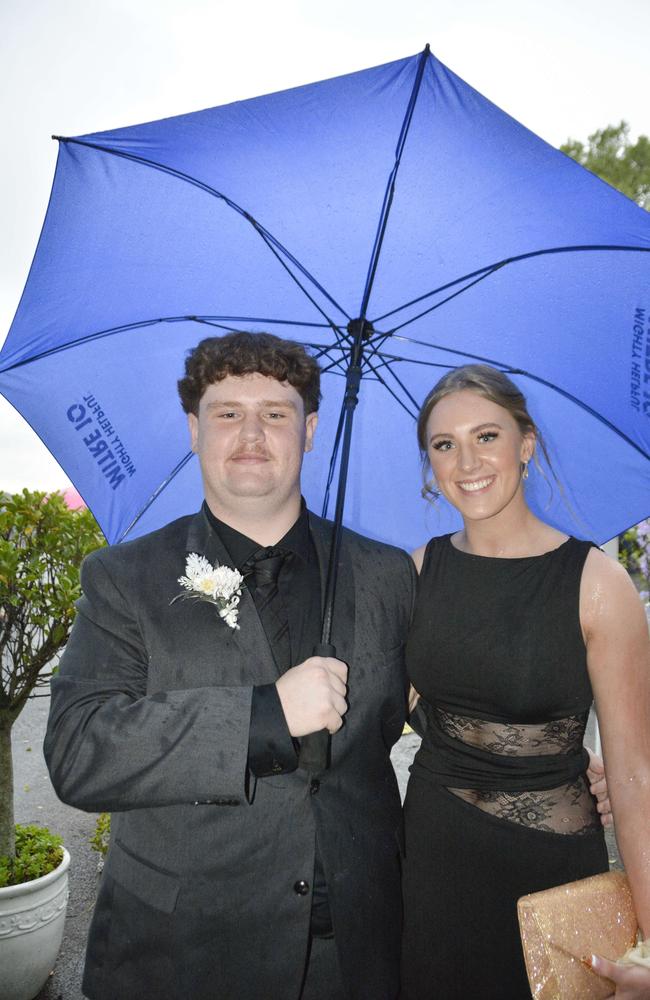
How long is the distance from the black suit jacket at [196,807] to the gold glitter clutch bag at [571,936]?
1.42 ft

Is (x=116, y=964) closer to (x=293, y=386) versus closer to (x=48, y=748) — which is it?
(x=48, y=748)

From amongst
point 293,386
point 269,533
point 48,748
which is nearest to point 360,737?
point 269,533

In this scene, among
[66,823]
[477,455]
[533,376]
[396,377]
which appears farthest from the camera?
[66,823]

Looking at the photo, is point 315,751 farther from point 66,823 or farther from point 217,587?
point 66,823

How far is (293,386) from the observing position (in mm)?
2506

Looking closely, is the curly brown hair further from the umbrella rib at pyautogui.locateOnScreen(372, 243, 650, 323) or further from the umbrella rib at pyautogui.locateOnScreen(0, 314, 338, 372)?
the umbrella rib at pyautogui.locateOnScreen(372, 243, 650, 323)

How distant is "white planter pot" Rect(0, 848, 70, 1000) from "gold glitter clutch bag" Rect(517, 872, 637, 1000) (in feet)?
9.44

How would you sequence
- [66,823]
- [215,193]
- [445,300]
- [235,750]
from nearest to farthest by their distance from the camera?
1. [235,750]
2. [215,193]
3. [445,300]
4. [66,823]

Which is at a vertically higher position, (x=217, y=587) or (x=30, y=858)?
(x=217, y=587)

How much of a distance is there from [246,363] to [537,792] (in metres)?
1.61

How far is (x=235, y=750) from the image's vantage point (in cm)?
183

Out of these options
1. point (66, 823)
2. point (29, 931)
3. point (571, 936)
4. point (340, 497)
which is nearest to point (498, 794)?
point (571, 936)

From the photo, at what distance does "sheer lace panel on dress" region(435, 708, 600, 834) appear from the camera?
7.43ft

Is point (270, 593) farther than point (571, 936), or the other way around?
point (270, 593)
